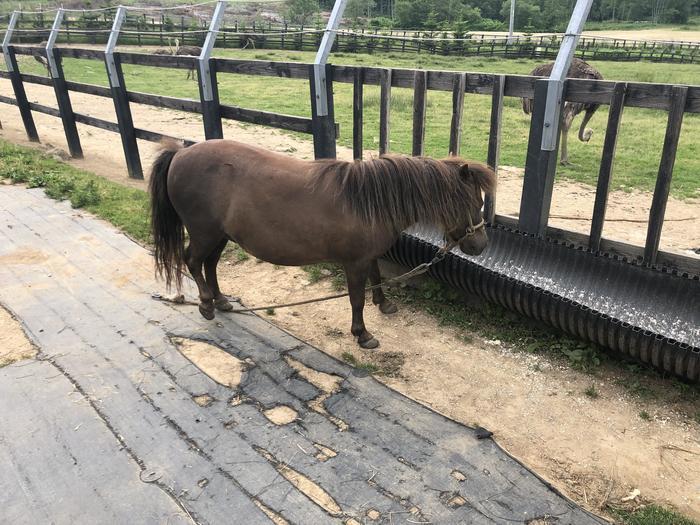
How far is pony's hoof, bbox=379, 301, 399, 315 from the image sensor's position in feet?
12.6

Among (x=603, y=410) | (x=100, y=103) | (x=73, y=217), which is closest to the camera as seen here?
(x=603, y=410)

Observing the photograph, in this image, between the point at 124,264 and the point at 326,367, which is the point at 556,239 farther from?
the point at 124,264

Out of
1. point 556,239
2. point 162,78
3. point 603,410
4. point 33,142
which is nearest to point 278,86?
point 162,78

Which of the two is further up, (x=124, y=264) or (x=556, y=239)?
(x=556, y=239)

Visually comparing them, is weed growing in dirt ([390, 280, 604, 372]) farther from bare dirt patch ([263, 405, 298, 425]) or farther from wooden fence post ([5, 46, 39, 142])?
wooden fence post ([5, 46, 39, 142])

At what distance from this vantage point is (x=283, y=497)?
2.21m

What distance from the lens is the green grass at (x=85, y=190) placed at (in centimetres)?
569

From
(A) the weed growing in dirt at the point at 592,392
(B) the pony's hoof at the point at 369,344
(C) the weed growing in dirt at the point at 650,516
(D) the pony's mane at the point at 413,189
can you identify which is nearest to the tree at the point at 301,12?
(D) the pony's mane at the point at 413,189

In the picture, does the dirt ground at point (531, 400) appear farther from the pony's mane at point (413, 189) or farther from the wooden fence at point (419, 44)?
the wooden fence at point (419, 44)

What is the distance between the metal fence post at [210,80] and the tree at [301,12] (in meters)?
46.1

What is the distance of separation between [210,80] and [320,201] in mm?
2941

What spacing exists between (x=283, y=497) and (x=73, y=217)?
190 inches

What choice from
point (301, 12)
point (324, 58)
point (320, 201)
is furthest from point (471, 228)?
point (301, 12)

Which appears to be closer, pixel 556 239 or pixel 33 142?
pixel 556 239
